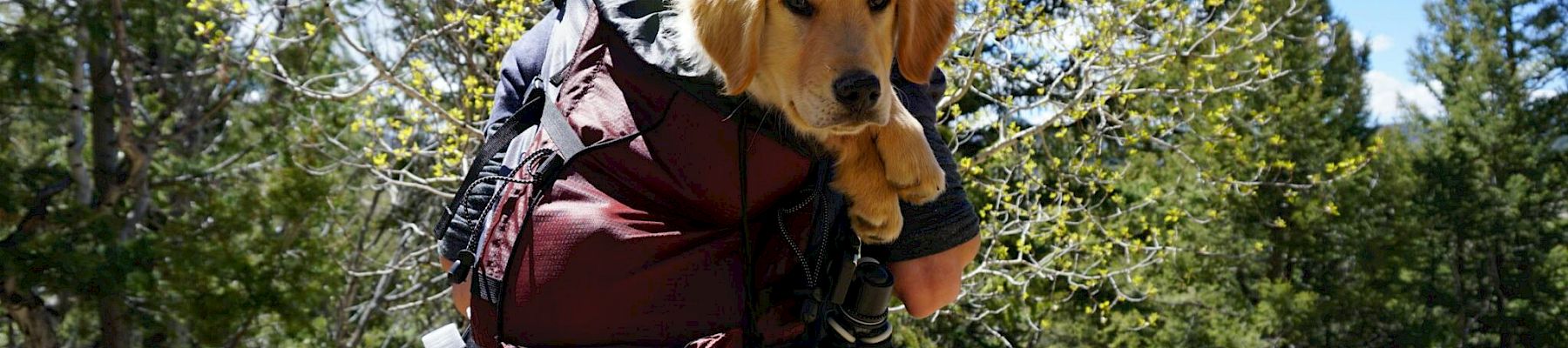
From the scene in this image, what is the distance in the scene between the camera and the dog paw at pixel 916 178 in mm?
1753

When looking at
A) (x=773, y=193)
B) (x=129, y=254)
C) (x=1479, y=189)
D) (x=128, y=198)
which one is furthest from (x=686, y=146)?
(x=1479, y=189)

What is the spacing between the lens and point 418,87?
18.3 feet

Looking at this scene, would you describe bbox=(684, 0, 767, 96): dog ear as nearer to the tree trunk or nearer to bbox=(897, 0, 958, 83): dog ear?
bbox=(897, 0, 958, 83): dog ear

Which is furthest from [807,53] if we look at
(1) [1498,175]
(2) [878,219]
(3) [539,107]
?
(1) [1498,175]

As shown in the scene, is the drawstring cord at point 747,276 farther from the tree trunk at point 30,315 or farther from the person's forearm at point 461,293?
the tree trunk at point 30,315

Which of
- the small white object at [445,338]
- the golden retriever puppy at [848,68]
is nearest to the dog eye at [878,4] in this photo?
the golden retriever puppy at [848,68]

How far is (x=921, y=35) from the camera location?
1.72 metres

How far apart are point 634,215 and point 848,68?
364mm

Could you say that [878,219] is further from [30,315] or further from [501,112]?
[30,315]

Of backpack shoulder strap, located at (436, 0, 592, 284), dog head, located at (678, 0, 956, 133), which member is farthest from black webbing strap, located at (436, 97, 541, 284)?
dog head, located at (678, 0, 956, 133)

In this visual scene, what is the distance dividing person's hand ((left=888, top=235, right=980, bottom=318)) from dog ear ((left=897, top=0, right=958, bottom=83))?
1.03 feet

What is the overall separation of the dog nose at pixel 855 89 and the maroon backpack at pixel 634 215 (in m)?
0.15

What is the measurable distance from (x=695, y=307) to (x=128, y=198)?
39.1ft

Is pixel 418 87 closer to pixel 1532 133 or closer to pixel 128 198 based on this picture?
pixel 128 198
